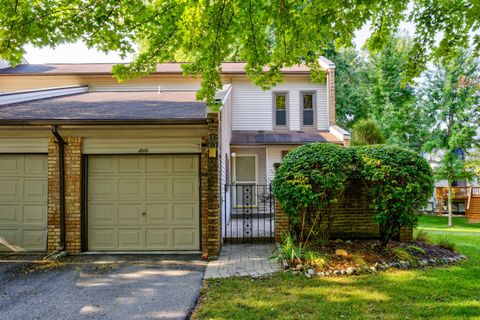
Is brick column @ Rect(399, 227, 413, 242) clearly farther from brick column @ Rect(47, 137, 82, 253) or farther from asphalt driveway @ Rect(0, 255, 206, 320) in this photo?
brick column @ Rect(47, 137, 82, 253)

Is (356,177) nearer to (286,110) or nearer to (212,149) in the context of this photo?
(212,149)

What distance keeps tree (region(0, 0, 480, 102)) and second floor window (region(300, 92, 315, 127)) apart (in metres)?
8.19

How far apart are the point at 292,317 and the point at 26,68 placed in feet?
58.5

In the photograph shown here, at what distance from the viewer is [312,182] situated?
7.38 metres

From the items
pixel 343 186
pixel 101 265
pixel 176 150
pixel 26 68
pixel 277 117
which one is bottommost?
pixel 101 265

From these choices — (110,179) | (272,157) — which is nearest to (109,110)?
(110,179)

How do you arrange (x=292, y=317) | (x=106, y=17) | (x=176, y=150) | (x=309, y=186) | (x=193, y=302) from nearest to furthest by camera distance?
Result: (x=292, y=317) < (x=193, y=302) < (x=106, y=17) < (x=309, y=186) < (x=176, y=150)

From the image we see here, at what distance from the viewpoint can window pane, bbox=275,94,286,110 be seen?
1584 cm

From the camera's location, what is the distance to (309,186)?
7.23 m

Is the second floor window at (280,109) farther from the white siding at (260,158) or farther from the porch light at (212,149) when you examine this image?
the porch light at (212,149)

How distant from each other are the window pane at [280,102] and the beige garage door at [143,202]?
8.63 metres

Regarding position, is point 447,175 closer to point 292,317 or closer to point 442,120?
point 442,120

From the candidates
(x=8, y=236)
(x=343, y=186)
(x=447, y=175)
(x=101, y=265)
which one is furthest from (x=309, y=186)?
(x=447, y=175)

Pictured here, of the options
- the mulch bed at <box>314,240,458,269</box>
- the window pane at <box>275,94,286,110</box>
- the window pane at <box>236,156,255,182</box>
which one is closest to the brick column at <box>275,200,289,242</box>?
the mulch bed at <box>314,240,458,269</box>
